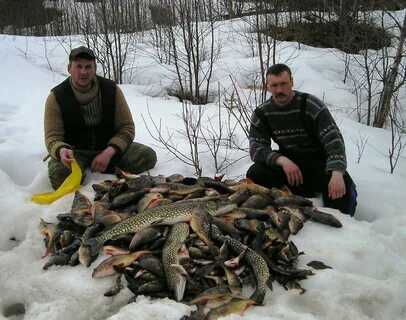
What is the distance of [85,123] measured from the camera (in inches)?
170

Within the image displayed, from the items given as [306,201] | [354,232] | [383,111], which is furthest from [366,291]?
[383,111]

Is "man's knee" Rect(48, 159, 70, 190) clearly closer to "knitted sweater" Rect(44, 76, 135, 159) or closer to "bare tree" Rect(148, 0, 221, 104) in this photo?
"knitted sweater" Rect(44, 76, 135, 159)

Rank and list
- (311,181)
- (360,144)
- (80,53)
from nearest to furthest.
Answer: (80,53), (311,181), (360,144)

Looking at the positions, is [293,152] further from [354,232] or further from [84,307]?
[84,307]

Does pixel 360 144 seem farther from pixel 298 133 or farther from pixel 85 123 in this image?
pixel 85 123

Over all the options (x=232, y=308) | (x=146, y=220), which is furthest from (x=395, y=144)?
(x=232, y=308)

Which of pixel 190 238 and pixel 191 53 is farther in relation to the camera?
pixel 191 53

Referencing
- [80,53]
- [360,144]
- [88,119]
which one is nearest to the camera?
[80,53]

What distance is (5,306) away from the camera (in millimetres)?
2641

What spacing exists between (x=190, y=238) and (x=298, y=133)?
167 cm

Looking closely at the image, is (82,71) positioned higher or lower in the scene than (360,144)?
higher

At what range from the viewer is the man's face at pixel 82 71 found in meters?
4.00

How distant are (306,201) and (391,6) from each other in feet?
28.4

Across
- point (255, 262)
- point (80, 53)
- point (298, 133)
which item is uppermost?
point (80, 53)
